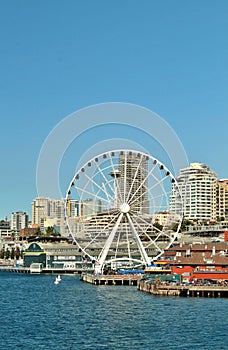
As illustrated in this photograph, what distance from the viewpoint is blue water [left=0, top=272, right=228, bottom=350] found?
123 feet

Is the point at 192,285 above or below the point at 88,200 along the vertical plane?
below

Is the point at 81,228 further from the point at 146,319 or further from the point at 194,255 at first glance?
the point at 146,319

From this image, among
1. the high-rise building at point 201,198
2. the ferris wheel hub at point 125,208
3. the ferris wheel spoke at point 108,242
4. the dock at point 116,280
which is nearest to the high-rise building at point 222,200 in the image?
the high-rise building at point 201,198

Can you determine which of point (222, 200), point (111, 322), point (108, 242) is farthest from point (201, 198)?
point (111, 322)

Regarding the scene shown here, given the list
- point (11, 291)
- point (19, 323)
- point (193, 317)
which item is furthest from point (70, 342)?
point (11, 291)

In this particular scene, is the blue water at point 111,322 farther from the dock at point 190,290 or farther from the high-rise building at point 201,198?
the high-rise building at point 201,198

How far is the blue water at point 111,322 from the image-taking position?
37.5 meters

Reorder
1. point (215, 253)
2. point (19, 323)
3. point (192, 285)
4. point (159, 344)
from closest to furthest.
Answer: point (159, 344)
point (19, 323)
point (192, 285)
point (215, 253)

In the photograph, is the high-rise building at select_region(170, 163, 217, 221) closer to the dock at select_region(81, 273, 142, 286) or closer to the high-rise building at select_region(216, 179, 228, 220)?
the high-rise building at select_region(216, 179, 228, 220)

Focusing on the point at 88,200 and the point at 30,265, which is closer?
the point at 88,200

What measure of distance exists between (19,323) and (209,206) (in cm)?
14644

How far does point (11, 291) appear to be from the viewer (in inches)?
2864

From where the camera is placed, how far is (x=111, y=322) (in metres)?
44.9

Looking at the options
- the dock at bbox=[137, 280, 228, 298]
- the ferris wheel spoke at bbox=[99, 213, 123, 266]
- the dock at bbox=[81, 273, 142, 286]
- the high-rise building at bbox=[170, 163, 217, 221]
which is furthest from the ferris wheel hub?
the high-rise building at bbox=[170, 163, 217, 221]
